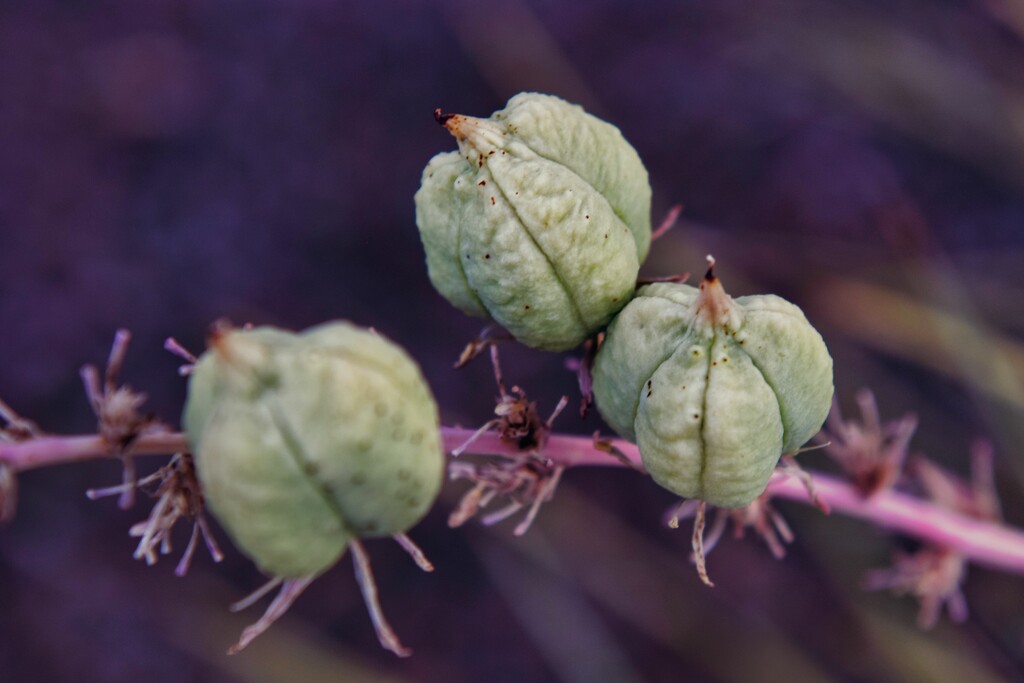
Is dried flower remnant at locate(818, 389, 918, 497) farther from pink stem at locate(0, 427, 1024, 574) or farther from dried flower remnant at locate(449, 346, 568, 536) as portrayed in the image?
dried flower remnant at locate(449, 346, 568, 536)

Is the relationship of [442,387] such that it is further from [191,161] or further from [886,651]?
[886,651]

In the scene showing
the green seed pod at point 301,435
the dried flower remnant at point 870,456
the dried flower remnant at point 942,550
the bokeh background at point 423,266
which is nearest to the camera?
the green seed pod at point 301,435

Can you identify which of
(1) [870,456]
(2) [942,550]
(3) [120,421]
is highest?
(3) [120,421]

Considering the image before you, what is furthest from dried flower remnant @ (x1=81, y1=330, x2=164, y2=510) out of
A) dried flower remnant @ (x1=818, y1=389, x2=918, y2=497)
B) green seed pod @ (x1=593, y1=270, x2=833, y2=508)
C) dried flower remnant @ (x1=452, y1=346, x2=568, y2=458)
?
dried flower remnant @ (x1=818, y1=389, x2=918, y2=497)

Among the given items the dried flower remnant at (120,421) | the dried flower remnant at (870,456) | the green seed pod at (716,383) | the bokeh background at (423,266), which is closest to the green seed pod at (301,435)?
the dried flower remnant at (120,421)

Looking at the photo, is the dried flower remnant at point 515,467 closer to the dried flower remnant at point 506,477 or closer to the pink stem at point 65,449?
the dried flower remnant at point 506,477

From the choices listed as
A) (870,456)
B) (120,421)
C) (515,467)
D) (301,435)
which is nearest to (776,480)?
(870,456)

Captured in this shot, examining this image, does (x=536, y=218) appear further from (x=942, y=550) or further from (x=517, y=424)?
(x=942, y=550)
